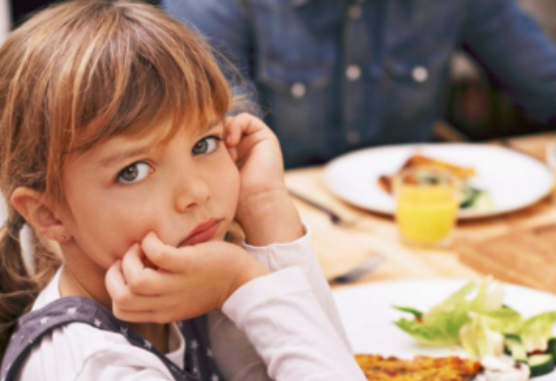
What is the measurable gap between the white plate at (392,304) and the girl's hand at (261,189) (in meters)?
0.24

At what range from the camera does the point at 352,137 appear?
276 centimetres

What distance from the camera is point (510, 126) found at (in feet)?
15.3

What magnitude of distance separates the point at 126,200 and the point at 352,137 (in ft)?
6.36

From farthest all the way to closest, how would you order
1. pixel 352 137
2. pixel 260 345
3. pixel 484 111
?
pixel 484 111 → pixel 352 137 → pixel 260 345

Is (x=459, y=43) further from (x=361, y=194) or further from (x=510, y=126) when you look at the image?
(x=510, y=126)

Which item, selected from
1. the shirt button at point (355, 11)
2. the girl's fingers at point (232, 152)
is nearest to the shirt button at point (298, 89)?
the shirt button at point (355, 11)

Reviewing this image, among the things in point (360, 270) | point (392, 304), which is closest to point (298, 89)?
point (360, 270)

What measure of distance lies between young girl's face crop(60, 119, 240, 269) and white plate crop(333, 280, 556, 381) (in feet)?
1.40

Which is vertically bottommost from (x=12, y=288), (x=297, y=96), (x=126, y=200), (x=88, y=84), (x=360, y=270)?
(x=297, y=96)

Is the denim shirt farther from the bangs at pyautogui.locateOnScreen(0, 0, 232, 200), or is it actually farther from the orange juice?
the bangs at pyautogui.locateOnScreen(0, 0, 232, 200)

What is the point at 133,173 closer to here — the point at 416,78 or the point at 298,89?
the point at 298,89

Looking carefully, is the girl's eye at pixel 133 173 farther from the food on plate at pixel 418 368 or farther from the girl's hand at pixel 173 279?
the food on plate at pixel 418 368

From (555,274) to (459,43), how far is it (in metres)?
1.69

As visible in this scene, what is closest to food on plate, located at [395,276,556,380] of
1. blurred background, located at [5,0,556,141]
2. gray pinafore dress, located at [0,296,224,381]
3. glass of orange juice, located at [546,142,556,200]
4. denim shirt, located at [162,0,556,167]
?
gray pinafore dress, located at [0,296,224,381]
